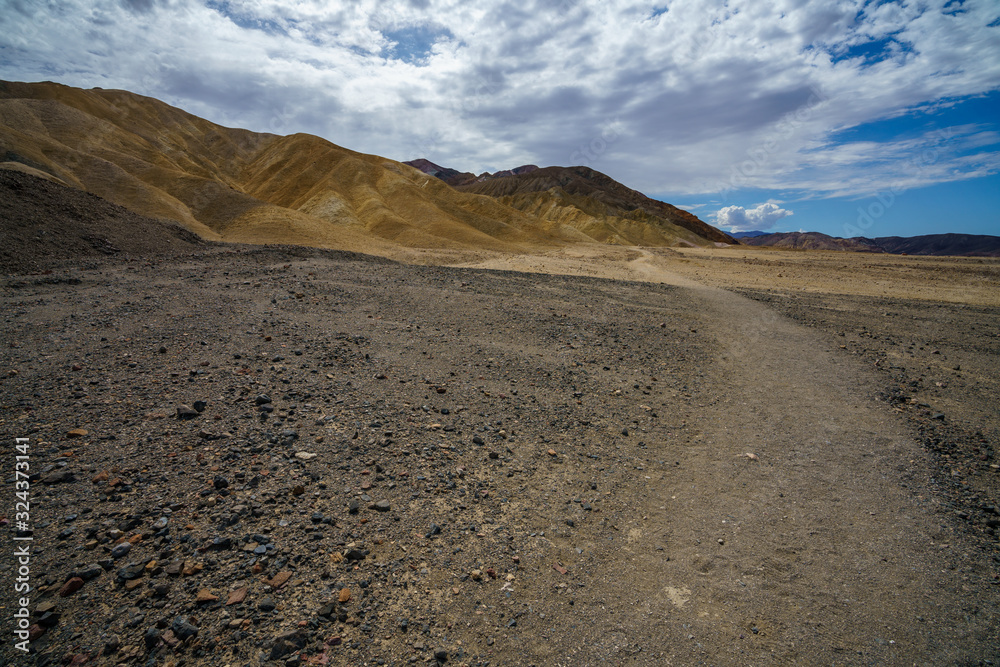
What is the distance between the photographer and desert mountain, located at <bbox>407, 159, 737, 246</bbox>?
106m

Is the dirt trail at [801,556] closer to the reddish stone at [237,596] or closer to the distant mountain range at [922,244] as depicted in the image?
the reddish stone at [237,596]

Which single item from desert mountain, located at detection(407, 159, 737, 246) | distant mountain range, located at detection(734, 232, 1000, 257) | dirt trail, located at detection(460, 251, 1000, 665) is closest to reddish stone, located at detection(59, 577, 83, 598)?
dirt trail, located at detection(460, 251, 1000, 665)

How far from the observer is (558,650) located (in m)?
3.16

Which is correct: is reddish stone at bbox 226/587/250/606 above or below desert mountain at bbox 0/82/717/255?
below

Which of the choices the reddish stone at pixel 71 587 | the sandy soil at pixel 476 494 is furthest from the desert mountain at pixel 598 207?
the reddish stone at pixel 71 587

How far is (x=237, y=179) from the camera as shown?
7150cm

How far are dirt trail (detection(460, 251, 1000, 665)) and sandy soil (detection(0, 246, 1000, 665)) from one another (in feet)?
0.09

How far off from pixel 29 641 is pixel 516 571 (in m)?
3.39

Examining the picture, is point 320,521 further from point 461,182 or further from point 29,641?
point 461,182

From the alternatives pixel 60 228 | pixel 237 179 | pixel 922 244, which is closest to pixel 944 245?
pixel 922 244

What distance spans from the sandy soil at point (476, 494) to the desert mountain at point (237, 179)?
24498 millimetres

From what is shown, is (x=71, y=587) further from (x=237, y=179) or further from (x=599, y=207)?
(x=599, y=207)

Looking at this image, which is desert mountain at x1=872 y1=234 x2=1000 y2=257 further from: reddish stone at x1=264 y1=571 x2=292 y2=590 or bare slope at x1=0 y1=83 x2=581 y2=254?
reddish stone at x1=264 y1=571 x2=292 y2=590

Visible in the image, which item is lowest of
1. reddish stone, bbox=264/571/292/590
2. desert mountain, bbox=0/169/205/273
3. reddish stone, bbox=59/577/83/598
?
reddish stone, bbox=264/571/292/590
